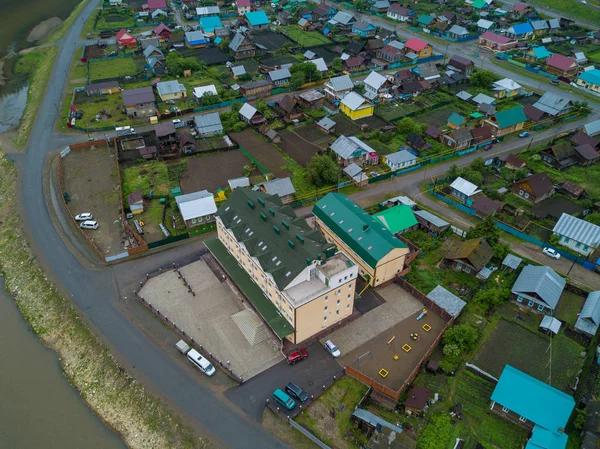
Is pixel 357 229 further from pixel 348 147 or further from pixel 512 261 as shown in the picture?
pixel 348 147

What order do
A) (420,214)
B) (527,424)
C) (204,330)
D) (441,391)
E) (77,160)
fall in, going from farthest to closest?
(77,160) → (420,214) → (204,330) → (441,391) → (527,424)

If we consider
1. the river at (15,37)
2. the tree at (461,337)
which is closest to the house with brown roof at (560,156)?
the tree at (461,337)

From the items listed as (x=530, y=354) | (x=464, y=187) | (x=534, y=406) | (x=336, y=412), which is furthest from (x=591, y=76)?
(x=336, y=412)

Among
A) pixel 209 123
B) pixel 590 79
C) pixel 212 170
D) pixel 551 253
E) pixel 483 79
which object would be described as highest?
pixel 209 123

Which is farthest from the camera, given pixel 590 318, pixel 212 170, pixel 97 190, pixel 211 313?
pixel 212 170

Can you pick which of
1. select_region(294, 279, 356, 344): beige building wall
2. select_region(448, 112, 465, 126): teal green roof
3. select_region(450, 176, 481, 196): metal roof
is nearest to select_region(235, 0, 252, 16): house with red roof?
select_region(448, 112, 465, 126): teal green roof

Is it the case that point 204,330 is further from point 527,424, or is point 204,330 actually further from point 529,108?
point 529,108

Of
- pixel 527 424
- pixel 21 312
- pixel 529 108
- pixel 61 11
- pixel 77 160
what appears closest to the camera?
pixel 527 424

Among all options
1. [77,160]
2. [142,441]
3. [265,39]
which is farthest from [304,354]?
[265,39]
